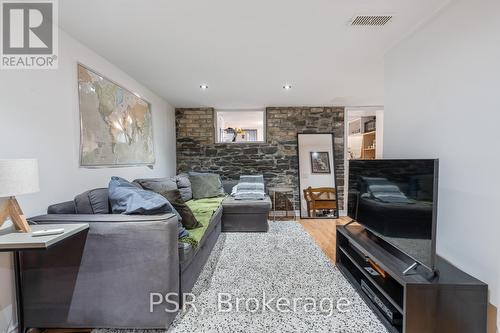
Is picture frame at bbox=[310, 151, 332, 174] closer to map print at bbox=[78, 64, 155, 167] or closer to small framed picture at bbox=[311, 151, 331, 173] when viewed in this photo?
small framed picture at bbox=[311, 151, 331, 173]

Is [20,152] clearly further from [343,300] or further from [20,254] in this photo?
[343,300]

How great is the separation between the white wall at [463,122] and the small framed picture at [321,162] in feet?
9.29

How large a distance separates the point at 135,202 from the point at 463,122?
2291mm

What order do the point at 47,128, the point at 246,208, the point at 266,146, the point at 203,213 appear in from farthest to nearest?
1. the point at 266,146
2. the point at 246,208
3. the point at 203,213
4. the point at 47,128

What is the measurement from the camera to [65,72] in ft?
6.77

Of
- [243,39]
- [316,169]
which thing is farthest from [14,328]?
[316,169]

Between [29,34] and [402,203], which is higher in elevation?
[29,34]

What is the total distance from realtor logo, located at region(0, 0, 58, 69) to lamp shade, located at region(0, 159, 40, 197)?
0.77 meters

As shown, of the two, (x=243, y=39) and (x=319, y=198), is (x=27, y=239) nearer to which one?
(x=243, y=39)

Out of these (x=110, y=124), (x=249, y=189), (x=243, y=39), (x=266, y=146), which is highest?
(x=243, y=39)

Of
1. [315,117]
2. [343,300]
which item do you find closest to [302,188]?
[315,117]

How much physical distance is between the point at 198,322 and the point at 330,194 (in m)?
3.76

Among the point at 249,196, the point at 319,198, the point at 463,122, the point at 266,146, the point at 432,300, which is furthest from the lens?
the point at 266,146

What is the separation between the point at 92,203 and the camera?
197 cm
